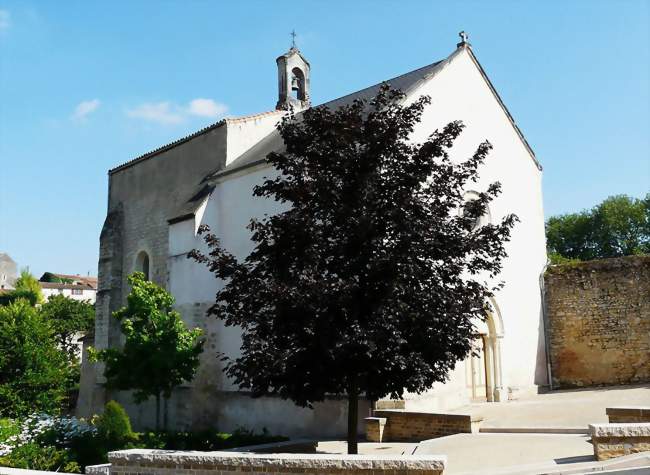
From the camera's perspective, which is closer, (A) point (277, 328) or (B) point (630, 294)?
(A) point (277, 328)

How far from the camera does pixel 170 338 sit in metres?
16.4

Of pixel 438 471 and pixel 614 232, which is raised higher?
pixel 614 232

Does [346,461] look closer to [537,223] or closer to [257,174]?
[257,174]

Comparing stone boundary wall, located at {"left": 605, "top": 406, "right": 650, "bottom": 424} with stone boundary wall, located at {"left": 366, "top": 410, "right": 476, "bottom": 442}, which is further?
stone boundary wall, located at {"left": 366, "top": 410, "right": 476, "bottom": 442}

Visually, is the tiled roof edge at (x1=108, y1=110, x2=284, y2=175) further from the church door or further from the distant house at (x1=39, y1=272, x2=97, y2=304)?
the distant house at (x1=39, y1=272, x2=97, y2=304)

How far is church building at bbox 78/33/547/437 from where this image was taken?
17.2m

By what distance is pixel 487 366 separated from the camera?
59.3ft

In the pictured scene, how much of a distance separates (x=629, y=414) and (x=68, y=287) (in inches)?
2901

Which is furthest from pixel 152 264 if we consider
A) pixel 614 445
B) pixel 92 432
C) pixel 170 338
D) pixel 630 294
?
pixel 614 445

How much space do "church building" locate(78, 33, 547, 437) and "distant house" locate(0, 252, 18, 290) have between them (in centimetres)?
5895

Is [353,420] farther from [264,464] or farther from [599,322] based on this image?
[599,322]

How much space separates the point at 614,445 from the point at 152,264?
17548 millimetres

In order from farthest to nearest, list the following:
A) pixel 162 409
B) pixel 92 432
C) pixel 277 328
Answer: pixel 162 409
pixel 92 432
pixel 277 328

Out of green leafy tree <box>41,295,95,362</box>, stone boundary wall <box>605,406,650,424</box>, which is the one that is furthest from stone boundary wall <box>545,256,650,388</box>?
green leafy tree <box>41,295,95,362</box>
